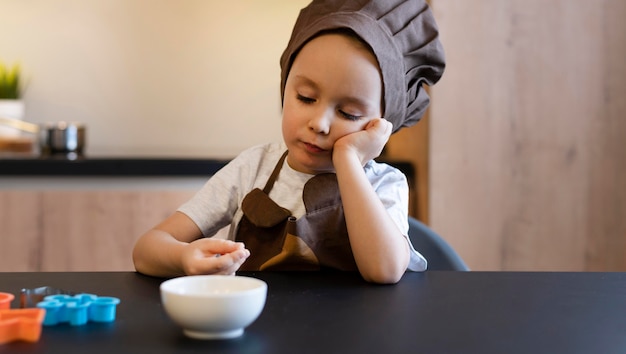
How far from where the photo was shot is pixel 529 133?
226 centimetres

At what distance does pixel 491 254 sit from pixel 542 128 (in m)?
0.36

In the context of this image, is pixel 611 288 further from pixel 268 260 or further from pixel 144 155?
pixel 144 155

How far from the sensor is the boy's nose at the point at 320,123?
1.16 m

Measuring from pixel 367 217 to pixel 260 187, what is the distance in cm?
→ 26

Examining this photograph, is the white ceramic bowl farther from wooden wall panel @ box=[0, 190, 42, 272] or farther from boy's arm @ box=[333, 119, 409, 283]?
wooden wall panel @ box=[0, 190, 42, 272]

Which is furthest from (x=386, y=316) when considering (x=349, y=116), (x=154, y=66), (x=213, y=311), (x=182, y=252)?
(x=154, y=66)

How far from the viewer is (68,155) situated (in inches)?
94.0

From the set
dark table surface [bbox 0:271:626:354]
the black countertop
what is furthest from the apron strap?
the black countertop

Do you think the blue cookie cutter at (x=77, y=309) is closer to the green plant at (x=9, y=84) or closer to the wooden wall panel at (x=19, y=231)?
the wooden wall panel at (x=19, y=231)

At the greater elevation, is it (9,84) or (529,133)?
(9,84)

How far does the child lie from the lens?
113 centimetres

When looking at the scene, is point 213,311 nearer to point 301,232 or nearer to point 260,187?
point 301,232

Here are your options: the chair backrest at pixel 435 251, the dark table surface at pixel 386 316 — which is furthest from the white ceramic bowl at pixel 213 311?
the chair backrest at pixel 435 251

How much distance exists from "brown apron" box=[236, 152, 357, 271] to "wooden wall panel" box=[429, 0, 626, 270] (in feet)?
3.40
